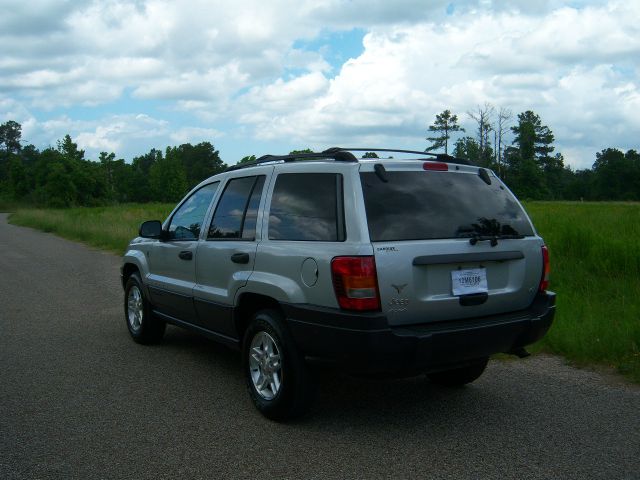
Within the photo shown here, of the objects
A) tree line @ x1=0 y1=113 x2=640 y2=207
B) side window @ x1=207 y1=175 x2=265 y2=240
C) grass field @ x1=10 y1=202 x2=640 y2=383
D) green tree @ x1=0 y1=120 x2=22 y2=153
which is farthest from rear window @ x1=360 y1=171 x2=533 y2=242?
green tree @ x1=0 y1=120 x2=22 y2=153

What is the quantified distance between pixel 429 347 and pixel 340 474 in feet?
3.00

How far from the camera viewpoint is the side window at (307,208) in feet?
13.3

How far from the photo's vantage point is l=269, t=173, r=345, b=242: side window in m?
4.05

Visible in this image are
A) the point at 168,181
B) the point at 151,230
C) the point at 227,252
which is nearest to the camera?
the point at 227,252

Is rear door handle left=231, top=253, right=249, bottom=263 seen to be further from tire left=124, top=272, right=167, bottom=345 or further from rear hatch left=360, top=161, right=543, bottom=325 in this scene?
tire left=124, top=272, right=167, bottom=345

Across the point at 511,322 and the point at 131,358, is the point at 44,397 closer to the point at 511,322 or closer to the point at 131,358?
the point at 131,358

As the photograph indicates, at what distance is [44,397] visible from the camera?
4.88 meters

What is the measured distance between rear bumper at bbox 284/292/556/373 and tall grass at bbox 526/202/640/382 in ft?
6.44

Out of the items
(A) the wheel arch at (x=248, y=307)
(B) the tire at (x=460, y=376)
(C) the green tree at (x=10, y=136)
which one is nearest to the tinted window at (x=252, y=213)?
(A) the wheel arch at (x=248, y=307)

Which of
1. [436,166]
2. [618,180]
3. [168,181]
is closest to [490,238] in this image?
[436,166]

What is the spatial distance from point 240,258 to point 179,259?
4.10ft

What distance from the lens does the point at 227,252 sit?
4938 millimetres

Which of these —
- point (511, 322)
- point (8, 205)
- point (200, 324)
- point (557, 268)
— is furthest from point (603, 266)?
point (8, 205)

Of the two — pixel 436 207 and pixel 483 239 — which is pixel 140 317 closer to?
pixel 436 207
